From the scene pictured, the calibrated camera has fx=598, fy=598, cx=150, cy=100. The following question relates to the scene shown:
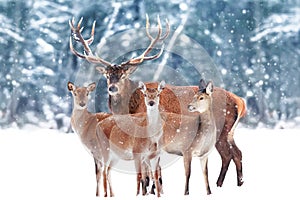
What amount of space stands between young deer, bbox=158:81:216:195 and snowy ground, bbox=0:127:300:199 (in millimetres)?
513

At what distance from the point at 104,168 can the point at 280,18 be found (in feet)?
33.2

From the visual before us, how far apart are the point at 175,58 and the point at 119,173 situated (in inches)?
250

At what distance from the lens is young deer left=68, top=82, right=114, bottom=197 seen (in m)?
6.84

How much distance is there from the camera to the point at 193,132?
6.96 meters

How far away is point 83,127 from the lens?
6973 millimetres

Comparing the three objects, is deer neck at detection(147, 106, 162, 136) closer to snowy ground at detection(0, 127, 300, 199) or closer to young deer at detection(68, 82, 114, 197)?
young deer at detection(68, 82, 114, 197)

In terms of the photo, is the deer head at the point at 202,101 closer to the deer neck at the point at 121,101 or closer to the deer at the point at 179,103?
the deer at the point at 179,103

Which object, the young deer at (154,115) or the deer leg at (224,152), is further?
the deer leg at (224,152)

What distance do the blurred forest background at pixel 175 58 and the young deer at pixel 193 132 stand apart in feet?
26.2

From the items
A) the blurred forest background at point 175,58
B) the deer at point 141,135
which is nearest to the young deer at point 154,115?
the deer at point 141,135

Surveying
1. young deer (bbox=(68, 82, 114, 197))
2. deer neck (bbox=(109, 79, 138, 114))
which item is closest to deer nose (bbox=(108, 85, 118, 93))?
deer neck (bbox=(109, 79, 138, 114))

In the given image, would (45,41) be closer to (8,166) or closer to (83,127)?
(8,166)

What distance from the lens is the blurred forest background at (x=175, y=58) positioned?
49.7ft

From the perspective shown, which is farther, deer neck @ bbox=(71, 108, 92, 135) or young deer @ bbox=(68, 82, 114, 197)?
deer neck @ bbox=(71, 108, 92, 135)
